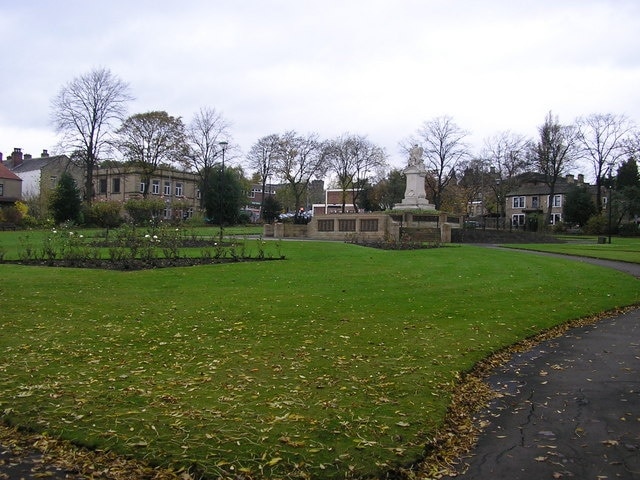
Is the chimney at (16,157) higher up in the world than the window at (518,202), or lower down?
higher up

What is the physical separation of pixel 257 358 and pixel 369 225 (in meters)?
33.2

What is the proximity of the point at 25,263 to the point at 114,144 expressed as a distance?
1616 inches

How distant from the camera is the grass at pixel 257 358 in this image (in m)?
4.64

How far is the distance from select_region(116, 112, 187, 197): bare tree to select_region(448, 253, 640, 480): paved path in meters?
59.4

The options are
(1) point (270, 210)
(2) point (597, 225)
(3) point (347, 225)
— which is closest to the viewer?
(3) point (347, 225)

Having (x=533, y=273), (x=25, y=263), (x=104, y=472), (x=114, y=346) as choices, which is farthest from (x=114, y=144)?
(x=104, y=472)

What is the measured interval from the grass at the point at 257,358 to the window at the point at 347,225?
25.4m

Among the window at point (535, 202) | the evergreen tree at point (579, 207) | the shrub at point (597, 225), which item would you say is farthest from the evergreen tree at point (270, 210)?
the window at point (535, 202)

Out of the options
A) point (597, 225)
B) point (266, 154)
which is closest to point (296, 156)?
point (266, 154)

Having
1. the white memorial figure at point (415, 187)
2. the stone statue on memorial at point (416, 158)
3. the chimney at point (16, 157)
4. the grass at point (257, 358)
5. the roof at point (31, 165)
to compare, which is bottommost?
the grass at point (257, 358)

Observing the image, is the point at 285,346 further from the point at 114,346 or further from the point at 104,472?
the point at 104,472

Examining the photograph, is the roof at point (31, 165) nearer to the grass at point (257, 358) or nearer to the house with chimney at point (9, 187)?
the house with chimney at point (9, 187)

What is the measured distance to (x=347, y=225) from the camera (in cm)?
4112

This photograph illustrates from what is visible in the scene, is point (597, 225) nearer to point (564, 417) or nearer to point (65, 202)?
point (65, 202)
